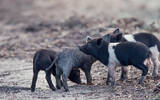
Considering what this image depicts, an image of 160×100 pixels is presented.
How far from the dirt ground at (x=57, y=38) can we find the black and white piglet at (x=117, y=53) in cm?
48

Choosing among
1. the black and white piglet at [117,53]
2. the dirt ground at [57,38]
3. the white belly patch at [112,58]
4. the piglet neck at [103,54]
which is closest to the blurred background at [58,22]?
the dirt ground at [57,38]

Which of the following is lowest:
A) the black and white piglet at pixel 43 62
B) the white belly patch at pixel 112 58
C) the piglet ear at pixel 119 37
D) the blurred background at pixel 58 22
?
the blurred background at pixel 58 22

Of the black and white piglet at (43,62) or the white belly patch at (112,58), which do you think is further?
the black and white piglet at (43,62)

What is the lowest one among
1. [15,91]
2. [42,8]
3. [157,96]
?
[42,8]

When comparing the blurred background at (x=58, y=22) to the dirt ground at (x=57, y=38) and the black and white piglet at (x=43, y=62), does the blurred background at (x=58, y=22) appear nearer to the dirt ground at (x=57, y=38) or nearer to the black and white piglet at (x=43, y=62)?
the dirt ground at (x=57, y=38)

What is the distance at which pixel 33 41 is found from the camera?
78.7 feet

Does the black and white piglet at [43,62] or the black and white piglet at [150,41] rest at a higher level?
the black and white piglet at [150,41]

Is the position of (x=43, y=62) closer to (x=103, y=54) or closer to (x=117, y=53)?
(x=103, y=54)

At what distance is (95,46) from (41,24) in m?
15.5

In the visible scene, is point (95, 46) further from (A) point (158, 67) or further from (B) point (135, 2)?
(B) point (135, 2)

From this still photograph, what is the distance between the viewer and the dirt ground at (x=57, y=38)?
511 inches

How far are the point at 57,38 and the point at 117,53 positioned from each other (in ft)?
33.9

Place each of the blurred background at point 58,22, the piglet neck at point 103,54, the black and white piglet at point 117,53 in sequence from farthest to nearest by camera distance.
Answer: the blurred background at point 58,22
the piglet neck at point 103,54
the black and white piglet at point 117,53

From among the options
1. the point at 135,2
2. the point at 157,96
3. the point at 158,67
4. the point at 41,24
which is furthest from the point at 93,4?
the point at 157,96
